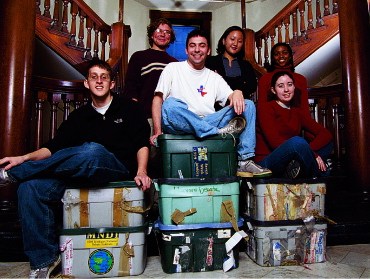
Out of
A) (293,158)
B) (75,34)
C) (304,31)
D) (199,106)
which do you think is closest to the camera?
(293,158)

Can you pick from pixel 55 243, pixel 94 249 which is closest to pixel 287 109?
pixel 94 249

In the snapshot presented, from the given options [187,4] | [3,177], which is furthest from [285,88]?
[187,4]

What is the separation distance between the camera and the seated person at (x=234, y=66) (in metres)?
2.53

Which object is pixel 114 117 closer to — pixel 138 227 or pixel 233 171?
pixel 138 227

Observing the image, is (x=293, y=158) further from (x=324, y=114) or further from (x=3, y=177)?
(x=3, y=177)

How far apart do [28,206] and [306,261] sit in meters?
1.57

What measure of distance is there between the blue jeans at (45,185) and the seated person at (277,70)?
47.8 inches

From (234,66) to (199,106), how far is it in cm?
75

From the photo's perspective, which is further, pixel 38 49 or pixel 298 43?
pixel 298 43

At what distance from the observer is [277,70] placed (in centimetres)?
257

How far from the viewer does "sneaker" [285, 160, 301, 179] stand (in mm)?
1832

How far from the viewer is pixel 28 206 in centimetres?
→ 159

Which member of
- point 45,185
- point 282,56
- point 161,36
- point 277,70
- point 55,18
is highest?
point 55,18

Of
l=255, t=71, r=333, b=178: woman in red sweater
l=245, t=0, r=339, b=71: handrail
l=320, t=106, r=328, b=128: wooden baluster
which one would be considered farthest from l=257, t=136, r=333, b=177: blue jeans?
l=245, t=0, r=339, b=71: handrail
